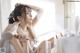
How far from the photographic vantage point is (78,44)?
830mm

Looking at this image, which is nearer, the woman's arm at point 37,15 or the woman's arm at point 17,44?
the woman's arm at point 17,44

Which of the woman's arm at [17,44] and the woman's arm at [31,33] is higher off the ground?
the woman's arm at [31,33]

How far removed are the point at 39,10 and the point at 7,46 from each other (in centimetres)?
30

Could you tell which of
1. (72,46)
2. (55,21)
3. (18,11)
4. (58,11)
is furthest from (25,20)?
(58,11)

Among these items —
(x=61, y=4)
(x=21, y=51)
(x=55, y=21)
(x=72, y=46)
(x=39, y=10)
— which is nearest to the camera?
(x=21, y=51)

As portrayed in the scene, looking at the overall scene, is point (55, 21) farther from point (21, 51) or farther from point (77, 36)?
point (21, 51)

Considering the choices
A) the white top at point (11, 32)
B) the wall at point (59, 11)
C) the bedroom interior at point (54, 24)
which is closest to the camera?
the white top at point (11, 32)

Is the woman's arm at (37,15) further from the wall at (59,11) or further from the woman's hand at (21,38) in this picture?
the wall at (59,11)

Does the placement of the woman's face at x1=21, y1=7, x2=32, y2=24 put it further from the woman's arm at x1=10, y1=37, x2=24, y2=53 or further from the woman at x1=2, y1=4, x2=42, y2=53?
the woman's arm at x1=10, y1=37, x2=24, y2=53

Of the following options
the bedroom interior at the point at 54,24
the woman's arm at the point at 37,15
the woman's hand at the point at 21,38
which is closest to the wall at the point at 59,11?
the bedroom interior at the point at 54,24

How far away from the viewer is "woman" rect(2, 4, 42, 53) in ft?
2.41

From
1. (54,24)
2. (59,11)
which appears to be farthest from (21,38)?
(59,11)

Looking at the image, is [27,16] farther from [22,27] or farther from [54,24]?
[54,24]

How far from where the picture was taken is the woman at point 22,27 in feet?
2.41
